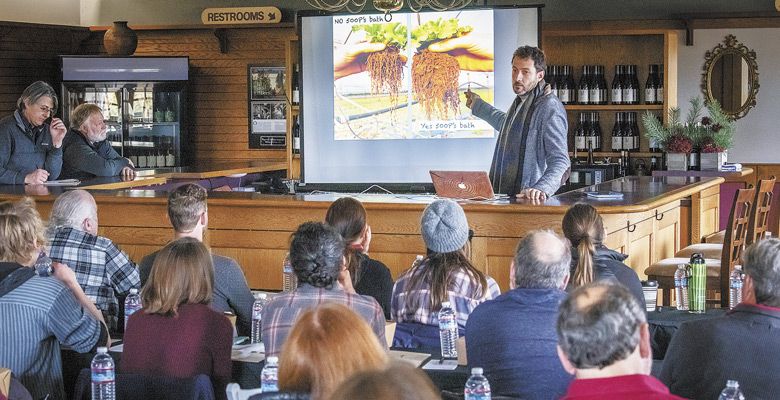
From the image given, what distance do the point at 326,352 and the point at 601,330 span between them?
55 centimetres

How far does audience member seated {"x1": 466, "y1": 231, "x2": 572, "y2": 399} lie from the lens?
3.01 m

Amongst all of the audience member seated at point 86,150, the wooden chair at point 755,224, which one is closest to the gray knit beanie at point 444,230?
the wooden chair at point 755,224

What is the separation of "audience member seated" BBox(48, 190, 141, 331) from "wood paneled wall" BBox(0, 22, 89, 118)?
7485mm

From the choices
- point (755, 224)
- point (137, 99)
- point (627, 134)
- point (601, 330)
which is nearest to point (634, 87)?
point (627, 134)

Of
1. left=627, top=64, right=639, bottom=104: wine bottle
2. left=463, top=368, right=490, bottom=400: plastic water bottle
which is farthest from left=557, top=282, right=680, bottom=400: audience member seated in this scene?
left=627, top=64, right=639, bottom=104: wine bottle

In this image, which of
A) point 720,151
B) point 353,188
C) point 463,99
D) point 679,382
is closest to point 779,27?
point 720,151

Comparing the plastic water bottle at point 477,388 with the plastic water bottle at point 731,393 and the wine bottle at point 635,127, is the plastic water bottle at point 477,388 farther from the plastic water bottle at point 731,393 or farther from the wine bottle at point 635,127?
the wine bottle at point 635,127

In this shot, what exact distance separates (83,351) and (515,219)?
262cm

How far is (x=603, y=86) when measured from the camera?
10055 millimetres

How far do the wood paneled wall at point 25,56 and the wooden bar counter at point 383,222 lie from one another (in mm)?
4715

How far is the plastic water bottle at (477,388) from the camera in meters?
2.75

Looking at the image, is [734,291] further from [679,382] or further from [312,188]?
[312,188]

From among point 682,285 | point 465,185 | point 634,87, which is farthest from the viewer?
point 634,87

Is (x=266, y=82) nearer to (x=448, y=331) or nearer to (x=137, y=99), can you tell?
(x=137, y=99)
